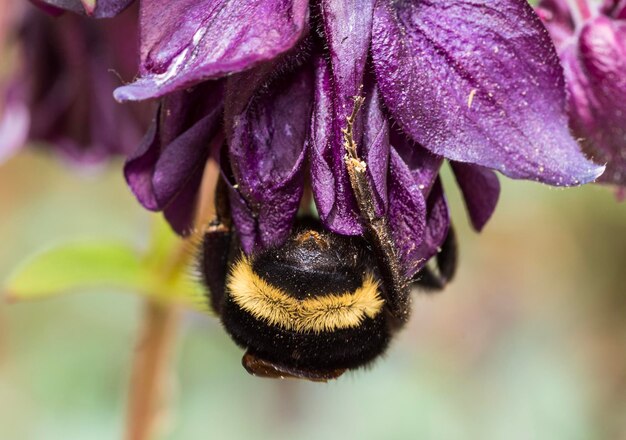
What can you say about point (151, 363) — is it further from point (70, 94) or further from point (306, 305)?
point (306, 305)

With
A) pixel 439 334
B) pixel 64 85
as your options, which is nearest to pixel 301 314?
pixel 64 85

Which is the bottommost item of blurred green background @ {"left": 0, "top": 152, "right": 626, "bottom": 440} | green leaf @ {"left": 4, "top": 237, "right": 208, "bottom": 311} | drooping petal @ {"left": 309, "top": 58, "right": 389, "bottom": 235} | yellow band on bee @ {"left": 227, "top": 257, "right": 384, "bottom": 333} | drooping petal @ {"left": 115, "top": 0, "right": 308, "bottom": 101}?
blurred green background @ {"left": 0, "top": 152, "right": 626, "bottom": 440}

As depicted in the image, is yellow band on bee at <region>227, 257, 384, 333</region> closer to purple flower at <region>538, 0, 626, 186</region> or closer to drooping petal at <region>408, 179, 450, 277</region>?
drooping petal at <region>408, 179, 450, 277</region>

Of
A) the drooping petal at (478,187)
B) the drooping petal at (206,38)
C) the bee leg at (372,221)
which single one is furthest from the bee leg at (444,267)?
the drooping petal at (206,38)

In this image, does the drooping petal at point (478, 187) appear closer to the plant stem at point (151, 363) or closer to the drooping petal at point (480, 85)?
the drooping petal at point (480, 85)

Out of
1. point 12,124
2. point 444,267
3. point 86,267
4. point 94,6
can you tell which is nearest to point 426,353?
point 86,267

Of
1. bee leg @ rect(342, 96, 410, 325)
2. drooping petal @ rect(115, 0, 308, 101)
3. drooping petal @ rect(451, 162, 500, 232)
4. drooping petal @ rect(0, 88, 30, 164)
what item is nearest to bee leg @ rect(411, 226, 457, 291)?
drooping petal @ rect(451, 162, 500, 232)
